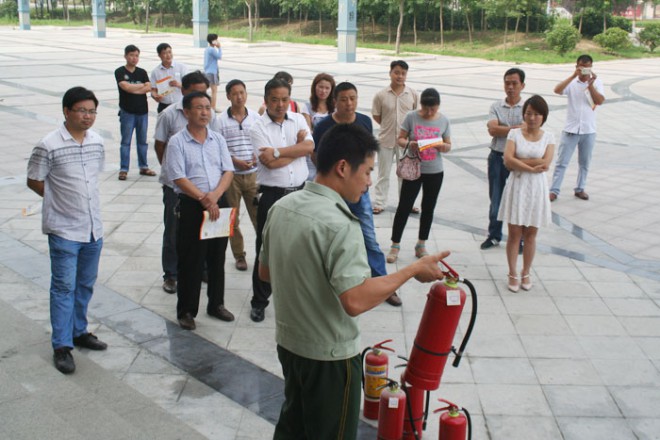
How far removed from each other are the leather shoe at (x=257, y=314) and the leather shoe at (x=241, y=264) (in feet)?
3.60

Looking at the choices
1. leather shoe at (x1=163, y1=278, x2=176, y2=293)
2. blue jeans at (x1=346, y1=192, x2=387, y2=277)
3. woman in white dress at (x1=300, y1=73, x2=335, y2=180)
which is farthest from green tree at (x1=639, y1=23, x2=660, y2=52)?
leather shoe at (x1=163, y1=278, x2=176, y2=293)

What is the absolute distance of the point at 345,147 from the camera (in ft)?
9.61

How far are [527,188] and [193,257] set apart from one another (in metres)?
2.91

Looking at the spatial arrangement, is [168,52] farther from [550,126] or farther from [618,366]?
[550,126]

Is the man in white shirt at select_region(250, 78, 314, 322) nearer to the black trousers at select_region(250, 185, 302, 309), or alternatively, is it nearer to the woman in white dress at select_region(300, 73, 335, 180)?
the black trousers at select_region(250, 185, 302, 309)

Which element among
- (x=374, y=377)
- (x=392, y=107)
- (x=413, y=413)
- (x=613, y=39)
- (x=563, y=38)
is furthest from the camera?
(x=613, y=39)

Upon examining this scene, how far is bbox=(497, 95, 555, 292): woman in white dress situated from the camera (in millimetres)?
6188

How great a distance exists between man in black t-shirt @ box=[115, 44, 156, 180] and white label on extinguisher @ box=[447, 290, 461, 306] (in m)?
7.17

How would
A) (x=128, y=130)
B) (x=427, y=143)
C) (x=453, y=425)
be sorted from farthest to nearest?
(x=128, y=130)
(x=427, y=143)
(x=453, y=425)

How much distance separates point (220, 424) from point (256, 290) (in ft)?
5.25

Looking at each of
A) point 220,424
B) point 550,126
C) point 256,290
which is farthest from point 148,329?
point 550,126

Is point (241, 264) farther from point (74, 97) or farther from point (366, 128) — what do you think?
point (74, 97)

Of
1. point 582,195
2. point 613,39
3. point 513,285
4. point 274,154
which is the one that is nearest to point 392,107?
point 513,285

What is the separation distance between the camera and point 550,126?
14.7 meters
